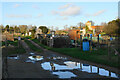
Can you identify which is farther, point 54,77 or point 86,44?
point 86,44

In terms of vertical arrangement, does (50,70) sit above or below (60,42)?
below

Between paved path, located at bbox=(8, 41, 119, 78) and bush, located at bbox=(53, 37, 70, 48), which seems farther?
bush, located at bbox=(53, 37, 70, 48)

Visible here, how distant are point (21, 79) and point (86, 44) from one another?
11.5 metres

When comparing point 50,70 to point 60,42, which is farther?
point 60,42

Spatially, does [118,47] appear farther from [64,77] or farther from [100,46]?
[64,77]

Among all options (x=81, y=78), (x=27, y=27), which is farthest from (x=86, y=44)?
(x=27, y=27)

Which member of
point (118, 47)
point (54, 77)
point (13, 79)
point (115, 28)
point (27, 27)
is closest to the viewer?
point (13, 79)

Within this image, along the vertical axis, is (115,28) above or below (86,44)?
above

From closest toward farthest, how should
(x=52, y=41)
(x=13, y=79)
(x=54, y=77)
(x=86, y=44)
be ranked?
(x=13, y=79) < (x=54, y=77) < (x=86, y=44) < (x=52, y=41)

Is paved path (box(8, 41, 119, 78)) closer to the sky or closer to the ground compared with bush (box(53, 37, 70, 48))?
closer to the ground

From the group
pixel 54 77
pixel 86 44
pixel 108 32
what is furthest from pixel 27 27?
pixel 54 77

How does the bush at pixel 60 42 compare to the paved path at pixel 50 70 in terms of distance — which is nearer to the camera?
the paved path at pixel 50 70

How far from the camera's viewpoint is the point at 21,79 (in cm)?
636

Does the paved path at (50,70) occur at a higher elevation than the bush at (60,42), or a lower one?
lower
